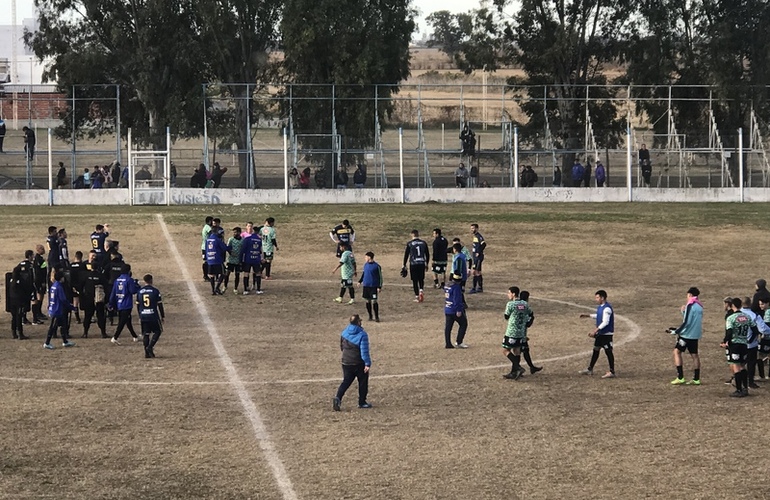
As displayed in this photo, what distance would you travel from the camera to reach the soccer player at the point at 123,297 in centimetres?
2695

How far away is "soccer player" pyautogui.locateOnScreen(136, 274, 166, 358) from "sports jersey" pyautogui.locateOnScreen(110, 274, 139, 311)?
1344 mm

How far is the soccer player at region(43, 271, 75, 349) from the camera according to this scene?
26312 millimetres

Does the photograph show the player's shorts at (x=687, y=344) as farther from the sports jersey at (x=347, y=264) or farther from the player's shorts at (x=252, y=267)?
the player's shorts at (x=252, y=267)

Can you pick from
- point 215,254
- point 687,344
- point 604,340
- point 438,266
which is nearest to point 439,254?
point 438,266

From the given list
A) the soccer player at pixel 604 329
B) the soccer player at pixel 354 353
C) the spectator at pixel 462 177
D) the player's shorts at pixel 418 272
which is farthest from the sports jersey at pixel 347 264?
the spectator at pixel 462 177

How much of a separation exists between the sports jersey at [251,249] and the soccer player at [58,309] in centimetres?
739

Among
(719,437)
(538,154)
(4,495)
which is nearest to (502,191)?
(538,154)

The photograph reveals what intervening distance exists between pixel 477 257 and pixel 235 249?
21.7 ft

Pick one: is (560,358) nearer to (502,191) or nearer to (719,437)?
(719,437)

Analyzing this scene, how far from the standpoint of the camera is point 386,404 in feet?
71.3

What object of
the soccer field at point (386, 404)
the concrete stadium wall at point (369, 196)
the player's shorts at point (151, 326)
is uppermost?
the concrete stadium wall at point (369, 196)

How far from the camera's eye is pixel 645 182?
63750mm

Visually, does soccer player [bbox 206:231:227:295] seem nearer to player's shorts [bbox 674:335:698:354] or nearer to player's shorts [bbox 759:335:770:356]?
player's shorts [bbox 674:335:698:354]

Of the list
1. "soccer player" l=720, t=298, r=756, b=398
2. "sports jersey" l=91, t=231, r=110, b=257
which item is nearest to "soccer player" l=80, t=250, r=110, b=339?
"sports jersey" l=91, t=231, r=110, b=257
